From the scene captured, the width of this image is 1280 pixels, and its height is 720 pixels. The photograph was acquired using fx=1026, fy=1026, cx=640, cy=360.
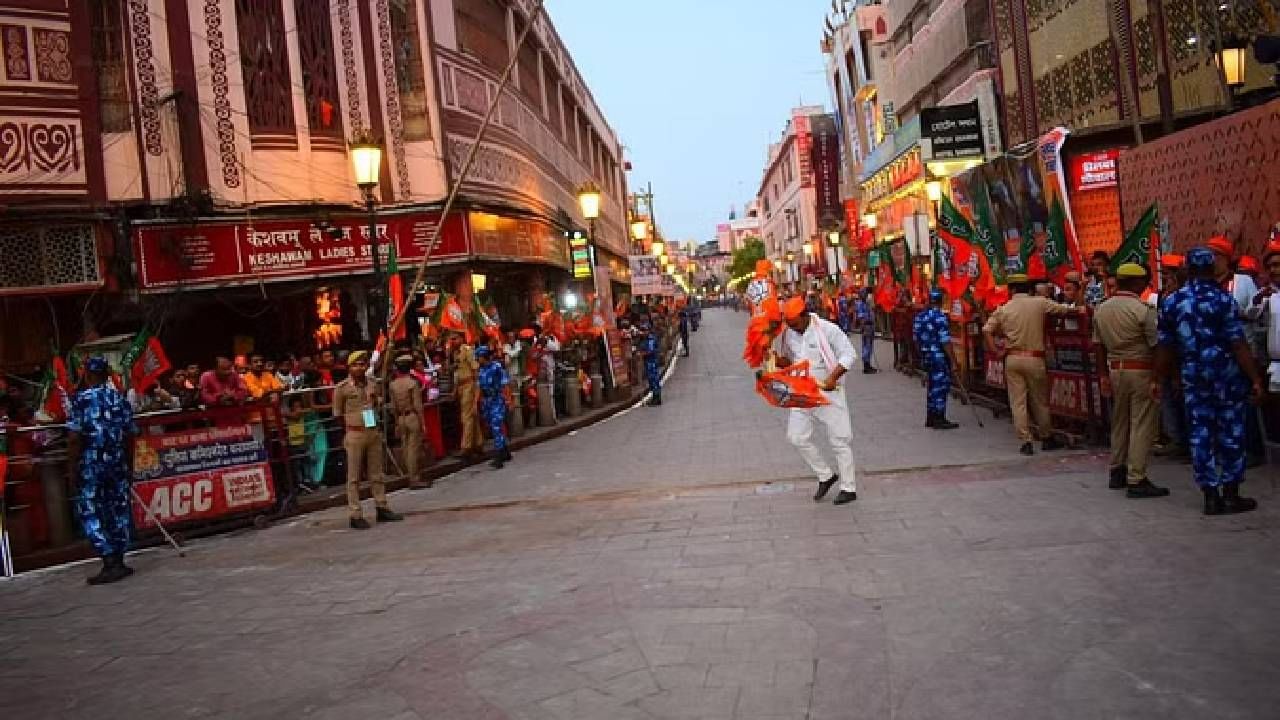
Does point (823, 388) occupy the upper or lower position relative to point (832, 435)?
upper

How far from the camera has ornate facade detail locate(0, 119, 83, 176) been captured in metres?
14.4

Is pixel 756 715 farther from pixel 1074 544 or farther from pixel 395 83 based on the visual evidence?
pixel 395 83

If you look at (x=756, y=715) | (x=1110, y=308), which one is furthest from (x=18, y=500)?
(x=1110, y=308)

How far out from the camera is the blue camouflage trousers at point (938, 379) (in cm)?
1258

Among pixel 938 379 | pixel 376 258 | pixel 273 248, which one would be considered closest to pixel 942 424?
pixel 938 379

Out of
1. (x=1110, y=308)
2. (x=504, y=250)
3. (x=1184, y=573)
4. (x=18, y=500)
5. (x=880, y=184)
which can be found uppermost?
(x=880, y=184)

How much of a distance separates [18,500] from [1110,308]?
9627mm

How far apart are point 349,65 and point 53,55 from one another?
4763mm

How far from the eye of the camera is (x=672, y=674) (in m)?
4.83

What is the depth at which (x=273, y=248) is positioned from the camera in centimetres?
1694

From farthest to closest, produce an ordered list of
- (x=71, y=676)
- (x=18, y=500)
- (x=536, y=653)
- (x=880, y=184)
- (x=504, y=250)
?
1. (x=880, y=184)
2. (x=504, y=250)
3. (x=18, y=500)
4. (x=71, y=676)
5. (x=536, y=653)

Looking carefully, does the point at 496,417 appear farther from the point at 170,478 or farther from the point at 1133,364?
the point at 1133,364

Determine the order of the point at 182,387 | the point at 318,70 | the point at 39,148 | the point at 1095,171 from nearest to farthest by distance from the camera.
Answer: the point at 182,387, the point at 39,148, the point at 318,70, the point at 1095,171

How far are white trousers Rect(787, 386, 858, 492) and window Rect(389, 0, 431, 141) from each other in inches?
482
